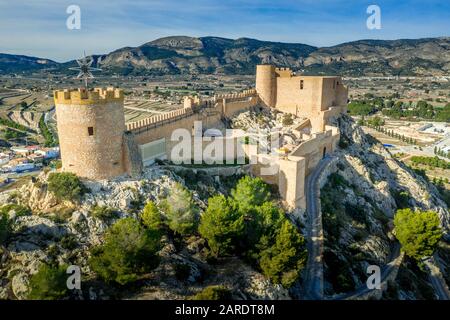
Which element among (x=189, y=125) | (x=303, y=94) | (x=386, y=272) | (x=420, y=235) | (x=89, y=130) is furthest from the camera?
(x=303, y=94)

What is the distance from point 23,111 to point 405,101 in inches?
5104

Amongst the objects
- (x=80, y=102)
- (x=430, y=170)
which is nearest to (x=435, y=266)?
(x=80, y=102)

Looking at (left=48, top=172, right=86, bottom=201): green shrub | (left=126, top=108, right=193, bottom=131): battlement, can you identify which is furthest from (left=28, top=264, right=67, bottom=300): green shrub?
(left=126, top=108, right=193, bottom=131): battlement

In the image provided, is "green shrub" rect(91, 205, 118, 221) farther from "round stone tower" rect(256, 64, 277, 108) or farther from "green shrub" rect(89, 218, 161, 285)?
"round stone tower" rect(256, 64, 277, 108)

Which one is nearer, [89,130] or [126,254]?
[126,254]

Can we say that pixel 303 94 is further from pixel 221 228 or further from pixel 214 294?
pixel 214 294

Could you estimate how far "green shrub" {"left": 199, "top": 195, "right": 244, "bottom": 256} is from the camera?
73.5 feet

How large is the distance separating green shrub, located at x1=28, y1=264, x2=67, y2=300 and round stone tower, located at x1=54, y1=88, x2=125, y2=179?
8212 millimetres

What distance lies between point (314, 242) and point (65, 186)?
17372mm

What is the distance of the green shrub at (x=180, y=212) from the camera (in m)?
23.0

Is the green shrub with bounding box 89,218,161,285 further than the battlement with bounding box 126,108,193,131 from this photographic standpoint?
No

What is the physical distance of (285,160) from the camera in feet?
103

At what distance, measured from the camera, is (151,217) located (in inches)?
884

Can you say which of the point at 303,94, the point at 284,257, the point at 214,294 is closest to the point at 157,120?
the point at 284,257
